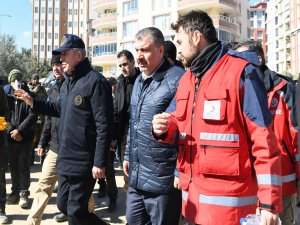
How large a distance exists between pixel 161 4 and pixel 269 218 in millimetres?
49779

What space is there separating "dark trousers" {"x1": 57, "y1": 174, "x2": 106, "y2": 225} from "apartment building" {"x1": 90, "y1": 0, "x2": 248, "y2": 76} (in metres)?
40.4

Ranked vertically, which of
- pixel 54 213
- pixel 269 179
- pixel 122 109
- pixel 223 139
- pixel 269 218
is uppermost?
pixel 122 109

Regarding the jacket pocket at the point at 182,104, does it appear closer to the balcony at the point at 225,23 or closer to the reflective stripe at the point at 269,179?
the reflective stripe at the point at 269,179

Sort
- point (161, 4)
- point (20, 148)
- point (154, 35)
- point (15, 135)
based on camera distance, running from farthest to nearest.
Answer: point (161, 4) → point (20, 148) → point (15, 135) → point (154, 35)

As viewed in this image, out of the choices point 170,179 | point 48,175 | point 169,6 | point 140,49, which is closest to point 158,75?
point 140,49

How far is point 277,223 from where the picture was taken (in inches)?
86.4

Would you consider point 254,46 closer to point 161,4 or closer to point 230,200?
point 230,200

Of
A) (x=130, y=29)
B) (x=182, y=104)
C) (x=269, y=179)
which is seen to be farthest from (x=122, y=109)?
(x=130, y=29)

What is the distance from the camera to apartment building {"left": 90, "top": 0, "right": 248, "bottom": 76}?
46.8 m

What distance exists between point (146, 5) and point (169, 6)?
407cm

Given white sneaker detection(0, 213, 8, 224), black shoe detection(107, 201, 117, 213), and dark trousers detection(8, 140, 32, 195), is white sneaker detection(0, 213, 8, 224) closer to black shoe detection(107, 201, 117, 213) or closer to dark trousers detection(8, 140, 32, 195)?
dark trousers detection(8, 140, 32, 195)

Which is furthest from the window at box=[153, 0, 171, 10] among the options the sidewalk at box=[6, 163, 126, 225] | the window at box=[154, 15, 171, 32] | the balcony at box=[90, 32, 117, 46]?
the sidewalk at box=[6, 163, 126, 225]

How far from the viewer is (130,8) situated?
5462 centimetres

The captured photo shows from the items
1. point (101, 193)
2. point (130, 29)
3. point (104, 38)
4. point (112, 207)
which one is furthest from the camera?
point (104, 38)
